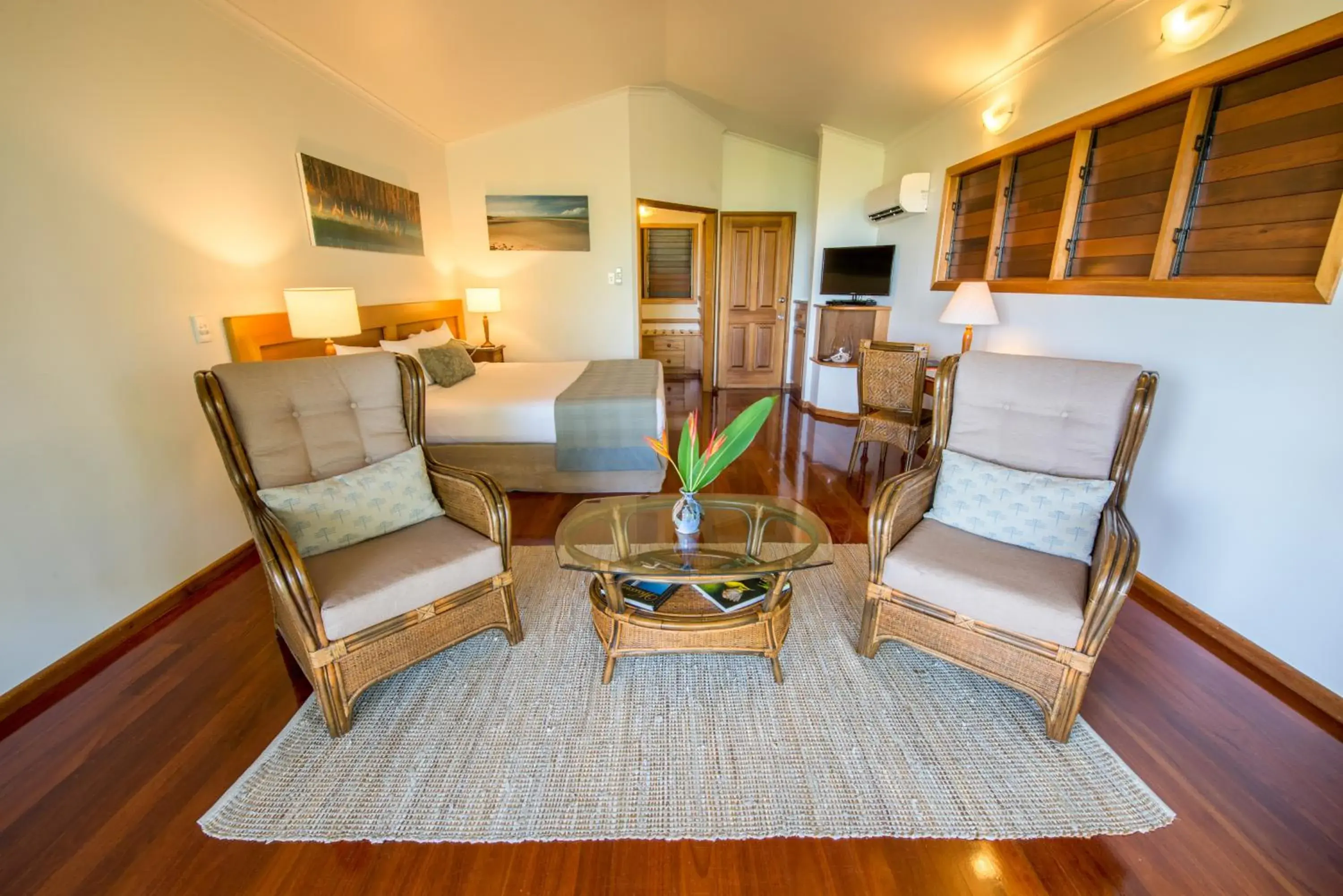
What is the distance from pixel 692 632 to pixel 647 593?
0.21m

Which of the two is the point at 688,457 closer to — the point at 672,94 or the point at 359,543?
the point at 359,543

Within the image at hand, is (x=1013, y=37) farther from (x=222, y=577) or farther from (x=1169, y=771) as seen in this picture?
(x=222, y=577)

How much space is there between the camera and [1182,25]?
6.70ft

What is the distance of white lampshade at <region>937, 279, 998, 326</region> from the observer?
10.2 ft

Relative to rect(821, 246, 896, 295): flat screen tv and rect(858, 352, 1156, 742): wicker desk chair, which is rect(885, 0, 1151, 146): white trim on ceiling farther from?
rect(858, 352, 1156, 742): wicker desk chair

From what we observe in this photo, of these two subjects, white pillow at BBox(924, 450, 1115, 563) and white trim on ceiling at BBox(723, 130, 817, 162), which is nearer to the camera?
white pillow at BBox(924, 450, 1115, 563)

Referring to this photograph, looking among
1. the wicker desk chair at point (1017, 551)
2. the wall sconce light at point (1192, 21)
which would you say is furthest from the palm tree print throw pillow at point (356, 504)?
the wall sconce light at point (1192, 21)

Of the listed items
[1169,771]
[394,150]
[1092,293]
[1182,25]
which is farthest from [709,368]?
[1169,771]

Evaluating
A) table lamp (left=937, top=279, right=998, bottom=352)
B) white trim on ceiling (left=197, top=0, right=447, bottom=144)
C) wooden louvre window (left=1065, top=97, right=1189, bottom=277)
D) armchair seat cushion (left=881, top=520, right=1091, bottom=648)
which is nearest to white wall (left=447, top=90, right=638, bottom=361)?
white trim on ceiling (left=197, top=0, right=447, bottom=144)

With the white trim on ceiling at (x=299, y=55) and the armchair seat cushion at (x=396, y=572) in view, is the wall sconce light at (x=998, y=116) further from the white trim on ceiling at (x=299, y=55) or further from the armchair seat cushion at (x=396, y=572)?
the white trim on ceiling at (x=299, y=55)

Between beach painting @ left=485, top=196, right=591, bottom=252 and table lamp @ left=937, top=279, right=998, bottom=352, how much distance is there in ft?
10.9

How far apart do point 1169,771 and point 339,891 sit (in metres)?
2.18

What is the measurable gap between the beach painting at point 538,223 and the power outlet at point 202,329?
306 cm

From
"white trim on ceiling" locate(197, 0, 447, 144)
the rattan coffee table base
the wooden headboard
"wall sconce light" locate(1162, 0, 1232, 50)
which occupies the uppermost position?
"white trim on ceiling" locate(197, 0, 447, 144)
